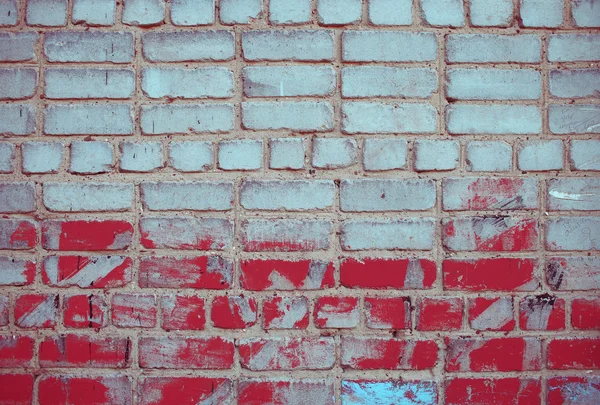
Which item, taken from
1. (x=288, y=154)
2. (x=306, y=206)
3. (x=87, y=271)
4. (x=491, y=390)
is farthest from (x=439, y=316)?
(x=87, y=271)

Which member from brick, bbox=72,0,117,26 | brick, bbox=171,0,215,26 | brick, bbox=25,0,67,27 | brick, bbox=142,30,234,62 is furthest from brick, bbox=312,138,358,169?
brick, bbox=25,0,67,27

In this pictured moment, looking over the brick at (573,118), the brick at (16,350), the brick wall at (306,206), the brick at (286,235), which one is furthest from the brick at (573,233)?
the brick at (16,350)

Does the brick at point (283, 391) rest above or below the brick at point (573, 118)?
below

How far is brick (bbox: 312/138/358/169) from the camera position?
4.37 feet

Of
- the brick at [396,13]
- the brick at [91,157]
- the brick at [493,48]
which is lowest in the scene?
the brick at [91,157]

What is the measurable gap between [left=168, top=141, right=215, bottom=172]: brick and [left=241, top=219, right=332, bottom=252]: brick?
7.8 inches

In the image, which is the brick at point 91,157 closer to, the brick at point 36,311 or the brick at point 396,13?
the brick at point 36,311

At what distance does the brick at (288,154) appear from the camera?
1334 millimetres

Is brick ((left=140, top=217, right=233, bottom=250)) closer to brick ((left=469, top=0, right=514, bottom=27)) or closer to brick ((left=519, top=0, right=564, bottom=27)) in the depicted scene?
brick ((left=469, top=0, right=514, bottom=27))

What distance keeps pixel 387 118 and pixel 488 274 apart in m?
0.50

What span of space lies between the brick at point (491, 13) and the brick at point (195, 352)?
1096mm

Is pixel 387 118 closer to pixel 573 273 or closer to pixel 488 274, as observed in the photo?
pixel 488 274

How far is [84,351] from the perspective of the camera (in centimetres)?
133

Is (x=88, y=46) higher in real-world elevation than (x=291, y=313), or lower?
higher
